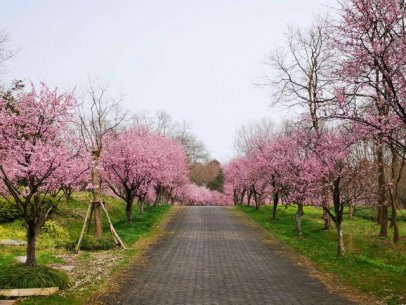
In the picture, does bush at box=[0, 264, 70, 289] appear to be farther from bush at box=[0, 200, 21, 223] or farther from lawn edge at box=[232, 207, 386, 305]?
bush at box=[0, 200, 21, 223]

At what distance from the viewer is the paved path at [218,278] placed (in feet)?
35.9

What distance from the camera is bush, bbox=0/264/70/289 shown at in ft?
36.2

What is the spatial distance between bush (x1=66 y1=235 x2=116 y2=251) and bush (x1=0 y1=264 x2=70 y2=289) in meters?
6.77

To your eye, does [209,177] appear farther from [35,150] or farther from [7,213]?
[35,150]

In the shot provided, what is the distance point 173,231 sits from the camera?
2645cm

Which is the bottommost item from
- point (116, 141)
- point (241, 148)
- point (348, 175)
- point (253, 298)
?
point (253, 298)

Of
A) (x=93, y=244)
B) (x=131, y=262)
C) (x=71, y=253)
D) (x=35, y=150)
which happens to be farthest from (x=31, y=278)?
(x=93, y=244)

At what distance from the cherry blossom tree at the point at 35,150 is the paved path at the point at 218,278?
11.0 feet

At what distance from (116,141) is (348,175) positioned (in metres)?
15.4

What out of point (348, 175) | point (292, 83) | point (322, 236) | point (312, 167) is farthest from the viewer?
point (292, 83)

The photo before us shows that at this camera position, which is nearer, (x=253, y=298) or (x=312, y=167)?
(x=253, y=298)

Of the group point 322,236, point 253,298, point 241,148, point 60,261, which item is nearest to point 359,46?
point 253,298

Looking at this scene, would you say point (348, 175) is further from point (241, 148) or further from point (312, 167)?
point (241, 148)

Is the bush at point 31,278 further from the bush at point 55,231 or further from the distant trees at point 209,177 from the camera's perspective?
the distant trees at point 209,177
